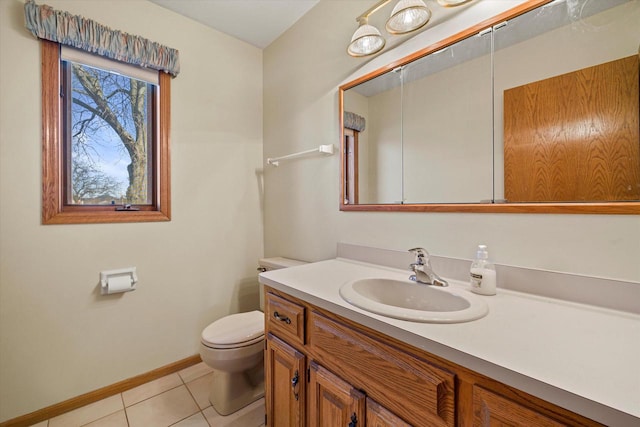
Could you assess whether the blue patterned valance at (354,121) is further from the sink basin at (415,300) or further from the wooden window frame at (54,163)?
the wooden window frame at (54,163)

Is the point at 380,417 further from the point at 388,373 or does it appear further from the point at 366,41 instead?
the point at 366,41

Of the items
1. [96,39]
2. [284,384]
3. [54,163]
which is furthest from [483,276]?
[96,39]

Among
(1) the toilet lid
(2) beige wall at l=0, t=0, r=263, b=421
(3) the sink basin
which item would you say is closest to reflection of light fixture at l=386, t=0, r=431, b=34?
(3) the sink basin

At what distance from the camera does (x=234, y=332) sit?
1522mm

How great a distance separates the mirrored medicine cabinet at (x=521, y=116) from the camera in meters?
0.80

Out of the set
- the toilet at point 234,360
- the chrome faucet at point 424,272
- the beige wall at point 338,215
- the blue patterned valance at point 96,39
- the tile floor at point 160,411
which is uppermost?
the blue patterned valance at point 96,39

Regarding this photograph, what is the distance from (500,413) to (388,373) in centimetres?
26

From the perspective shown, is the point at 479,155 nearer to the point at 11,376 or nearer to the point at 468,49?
the point at 468,49

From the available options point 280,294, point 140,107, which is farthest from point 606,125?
point 140,107

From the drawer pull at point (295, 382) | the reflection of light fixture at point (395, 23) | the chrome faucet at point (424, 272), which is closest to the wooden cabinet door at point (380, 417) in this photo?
the drawer pull at point (295, 382)

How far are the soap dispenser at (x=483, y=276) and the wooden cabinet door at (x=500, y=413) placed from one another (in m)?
0.45

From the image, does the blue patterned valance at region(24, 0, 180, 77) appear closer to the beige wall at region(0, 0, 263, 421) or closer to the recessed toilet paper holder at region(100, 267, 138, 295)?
the beige wall at region(0, 0, 263, 421)

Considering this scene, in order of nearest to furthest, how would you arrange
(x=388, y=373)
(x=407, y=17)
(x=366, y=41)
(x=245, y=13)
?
(x=388, y=373) < (x=407, y=17) < (x=366, y=41) < (x=245, y=13)

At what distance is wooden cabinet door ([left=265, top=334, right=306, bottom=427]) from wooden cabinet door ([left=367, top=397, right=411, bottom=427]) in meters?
0.31
